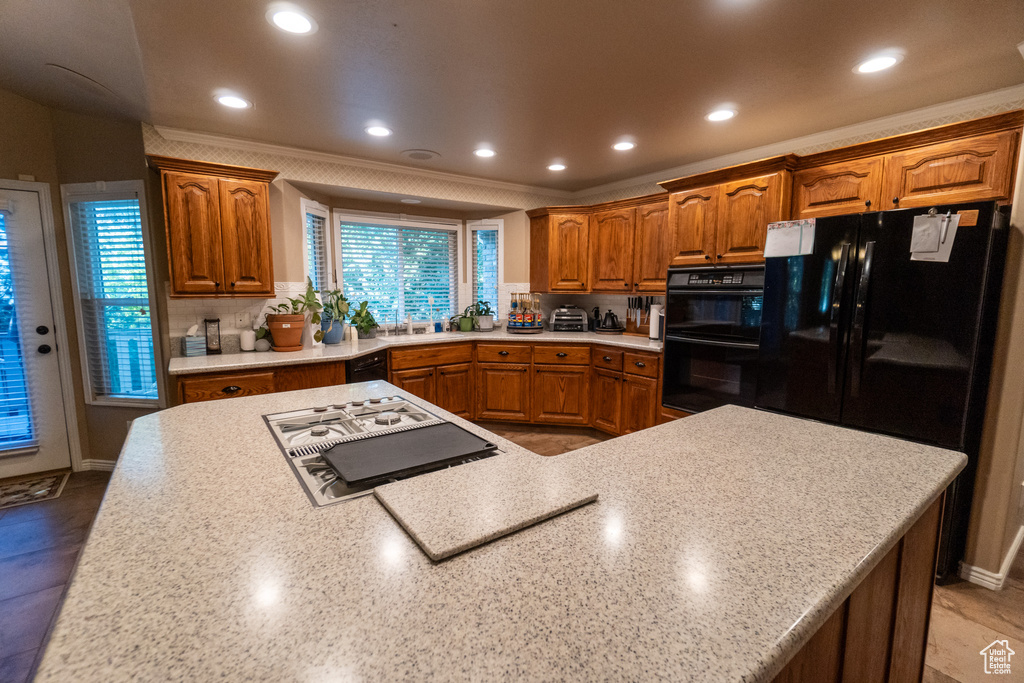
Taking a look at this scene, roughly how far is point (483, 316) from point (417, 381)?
1.11 meters

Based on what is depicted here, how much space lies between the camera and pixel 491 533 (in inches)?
30.0

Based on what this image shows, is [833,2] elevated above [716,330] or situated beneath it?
elevated above

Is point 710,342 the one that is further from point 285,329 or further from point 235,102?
point 235,102

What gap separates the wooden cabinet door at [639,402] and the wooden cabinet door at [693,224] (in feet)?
3.21

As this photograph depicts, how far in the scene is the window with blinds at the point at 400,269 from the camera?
13.6ft

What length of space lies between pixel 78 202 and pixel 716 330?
14.9ft

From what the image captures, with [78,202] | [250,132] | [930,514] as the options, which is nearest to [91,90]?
[250,132]

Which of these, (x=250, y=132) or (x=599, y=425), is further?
(x=599, y=425)

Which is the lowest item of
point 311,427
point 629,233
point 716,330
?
point 311,427

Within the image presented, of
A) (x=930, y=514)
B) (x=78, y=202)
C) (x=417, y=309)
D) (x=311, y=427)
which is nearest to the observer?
(x=930, y=514)

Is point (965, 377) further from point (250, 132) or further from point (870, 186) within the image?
point (250, 132)

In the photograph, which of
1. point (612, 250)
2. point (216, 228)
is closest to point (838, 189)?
point (612, 250)

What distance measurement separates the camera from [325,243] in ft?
12.9

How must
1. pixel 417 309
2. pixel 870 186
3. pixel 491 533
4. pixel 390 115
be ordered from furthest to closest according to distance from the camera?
pixel 417 309, pixel 390 115, pixel 870 186, pixel 491 533
